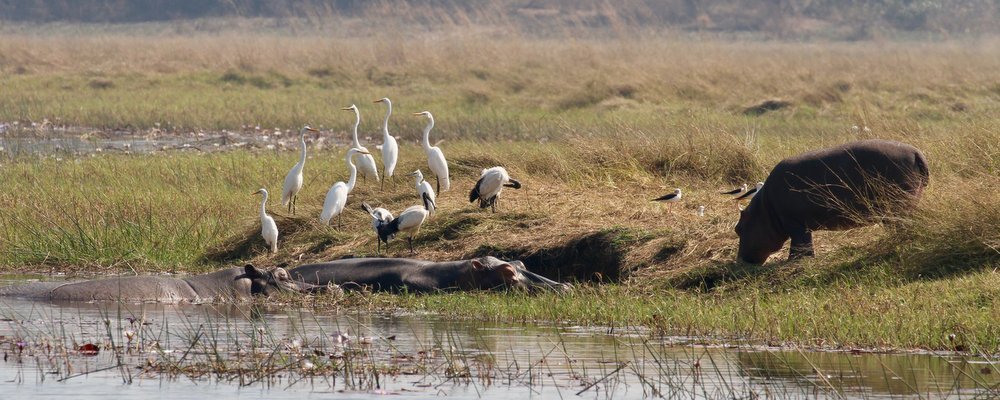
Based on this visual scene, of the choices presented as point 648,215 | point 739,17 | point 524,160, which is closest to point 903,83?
point 524,160

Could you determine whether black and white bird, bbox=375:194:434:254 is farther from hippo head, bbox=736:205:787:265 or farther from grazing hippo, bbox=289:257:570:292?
hippo head, bbox=736:205:787:265

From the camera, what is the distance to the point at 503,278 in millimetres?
9570

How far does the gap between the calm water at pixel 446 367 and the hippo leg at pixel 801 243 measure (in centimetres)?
177

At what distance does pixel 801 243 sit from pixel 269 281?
3.28 meters

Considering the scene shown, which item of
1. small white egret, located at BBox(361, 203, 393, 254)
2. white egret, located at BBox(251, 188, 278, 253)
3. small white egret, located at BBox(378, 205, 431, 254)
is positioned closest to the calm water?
small white egret, located at BBox(378, 205, 431, 254)

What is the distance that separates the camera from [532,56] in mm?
35406

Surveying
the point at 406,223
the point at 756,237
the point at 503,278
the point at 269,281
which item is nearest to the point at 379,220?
the point at 406,223

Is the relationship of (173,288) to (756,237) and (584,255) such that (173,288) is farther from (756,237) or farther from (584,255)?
(756,237)

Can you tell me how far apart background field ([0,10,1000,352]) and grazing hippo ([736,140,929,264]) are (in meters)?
0.15

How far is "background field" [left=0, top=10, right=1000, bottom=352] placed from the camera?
8461 millimetres

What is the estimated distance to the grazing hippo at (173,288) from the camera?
9.67 metres

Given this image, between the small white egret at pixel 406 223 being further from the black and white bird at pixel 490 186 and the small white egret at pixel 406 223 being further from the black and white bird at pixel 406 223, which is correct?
the black and white bird at pixel 490 186

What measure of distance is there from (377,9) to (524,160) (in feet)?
129

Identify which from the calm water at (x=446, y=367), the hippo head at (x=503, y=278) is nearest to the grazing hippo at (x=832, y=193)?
the hippo head at (x=503, y=278)
